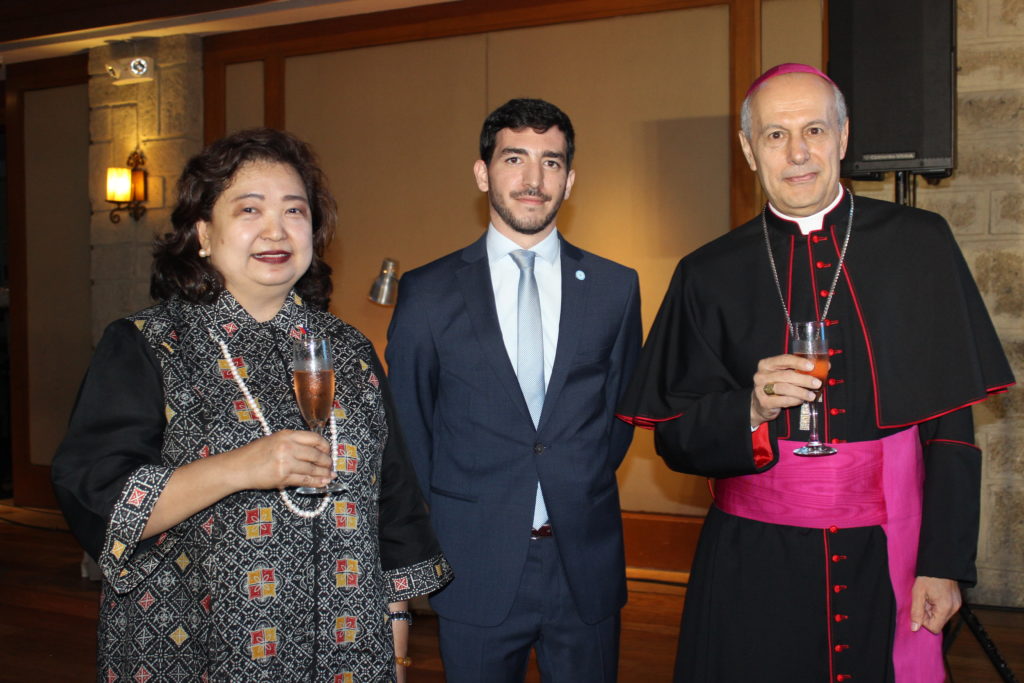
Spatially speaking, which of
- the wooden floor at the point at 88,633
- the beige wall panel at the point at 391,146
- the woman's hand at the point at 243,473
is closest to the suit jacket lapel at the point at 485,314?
the woman's hand at the point at 243,473

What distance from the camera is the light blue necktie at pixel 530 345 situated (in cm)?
233

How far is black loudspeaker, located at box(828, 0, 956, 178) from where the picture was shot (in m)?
3.33

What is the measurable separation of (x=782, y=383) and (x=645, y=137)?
381cm

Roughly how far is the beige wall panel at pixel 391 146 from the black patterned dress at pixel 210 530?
Result: 13.6 feet

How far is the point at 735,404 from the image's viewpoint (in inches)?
76.3

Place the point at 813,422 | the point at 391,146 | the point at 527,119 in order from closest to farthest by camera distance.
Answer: the point at 813,422
the point at 527,119
the point at 391,146

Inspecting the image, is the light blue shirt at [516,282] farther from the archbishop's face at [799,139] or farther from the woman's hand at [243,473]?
the woman's hand at [243,473]

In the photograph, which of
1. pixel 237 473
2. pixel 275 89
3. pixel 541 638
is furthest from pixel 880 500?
pixel 275 89

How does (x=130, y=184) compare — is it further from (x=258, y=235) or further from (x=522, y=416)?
A: (x=258, y=235)

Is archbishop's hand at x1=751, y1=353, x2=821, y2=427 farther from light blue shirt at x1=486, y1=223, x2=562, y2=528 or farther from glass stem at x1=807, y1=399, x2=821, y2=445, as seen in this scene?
light blue shirt at x1=486, y1=223, x2=562, y2=528

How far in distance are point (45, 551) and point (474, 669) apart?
4.79 m

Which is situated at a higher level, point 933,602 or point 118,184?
point 118,184

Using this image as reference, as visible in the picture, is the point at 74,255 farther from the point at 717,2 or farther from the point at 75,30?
the point at 717,2

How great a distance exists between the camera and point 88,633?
4.42 meters
